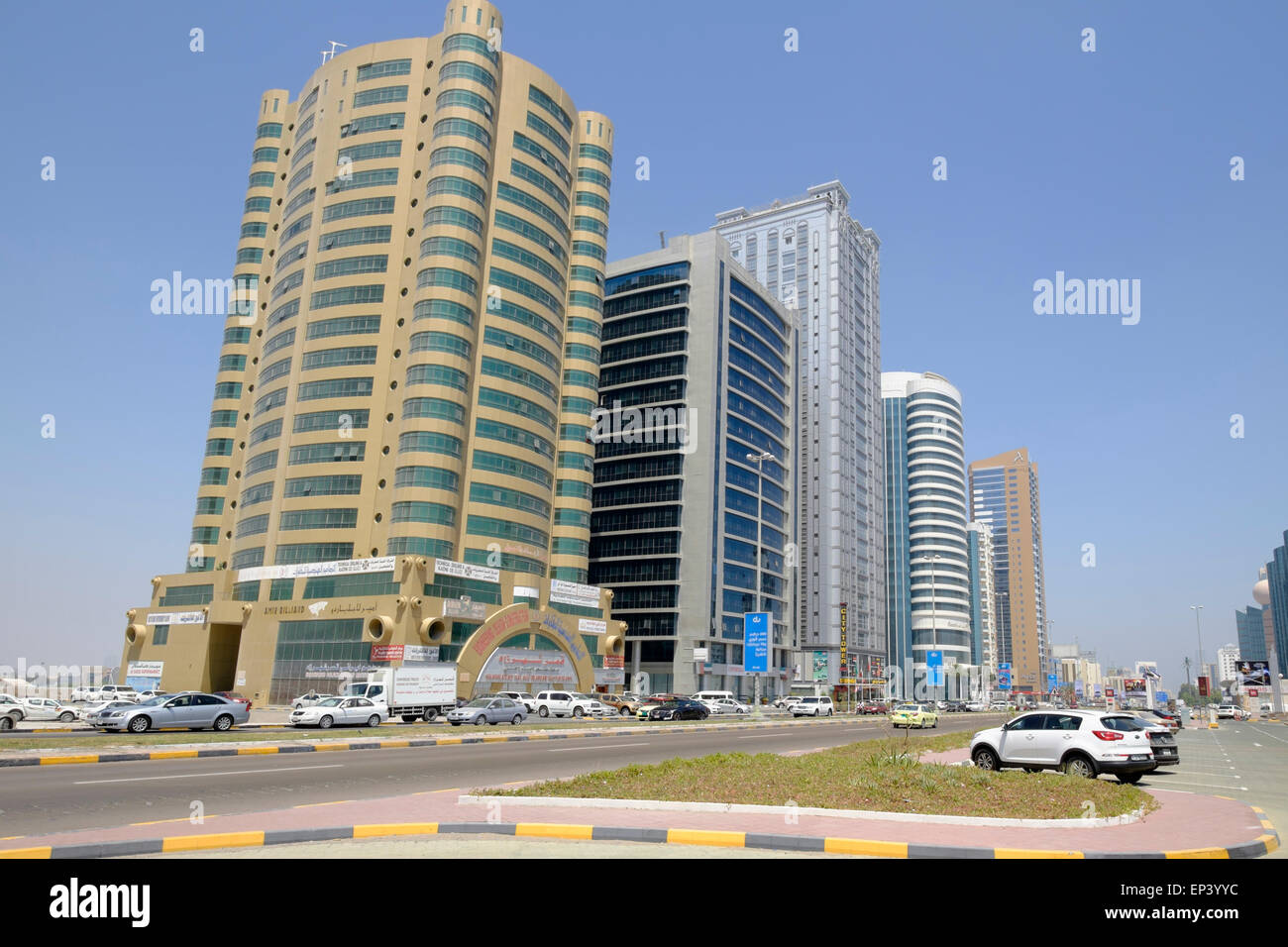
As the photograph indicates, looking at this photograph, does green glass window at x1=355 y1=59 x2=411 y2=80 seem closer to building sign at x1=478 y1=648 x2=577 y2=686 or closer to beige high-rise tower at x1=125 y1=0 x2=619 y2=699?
beige high-rise tower at x1=125 y1=0 x2=619 y2=699

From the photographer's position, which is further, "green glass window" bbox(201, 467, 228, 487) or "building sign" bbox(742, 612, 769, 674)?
"green glass window" bbox(201, 467, 228, 487)

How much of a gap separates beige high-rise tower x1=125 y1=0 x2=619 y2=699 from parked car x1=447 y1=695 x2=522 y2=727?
21.9 m

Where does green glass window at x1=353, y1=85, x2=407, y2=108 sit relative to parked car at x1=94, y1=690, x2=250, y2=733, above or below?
above

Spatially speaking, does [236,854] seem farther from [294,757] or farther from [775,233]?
[775,233]

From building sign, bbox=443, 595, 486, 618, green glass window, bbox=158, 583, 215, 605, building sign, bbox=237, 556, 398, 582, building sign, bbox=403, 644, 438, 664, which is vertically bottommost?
building sign, bbox=403, 644, 438, 664

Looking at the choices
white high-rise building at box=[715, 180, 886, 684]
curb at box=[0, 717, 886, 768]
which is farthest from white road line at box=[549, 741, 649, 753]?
white high-rise building at box=[715, 180, 886, 684]

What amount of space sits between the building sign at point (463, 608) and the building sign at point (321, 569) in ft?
17.6

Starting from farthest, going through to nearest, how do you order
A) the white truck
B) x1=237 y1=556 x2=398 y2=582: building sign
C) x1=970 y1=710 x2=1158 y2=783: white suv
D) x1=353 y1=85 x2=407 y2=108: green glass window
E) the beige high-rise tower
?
x1=353 y1=85 x2=407 y2=108: green glass window, the beige high-rise tower, x1=237 y1=556 x2=398 y2=582: building sign, the white truck, x1=970 y1=710 x2=1158 y2=783: white suv

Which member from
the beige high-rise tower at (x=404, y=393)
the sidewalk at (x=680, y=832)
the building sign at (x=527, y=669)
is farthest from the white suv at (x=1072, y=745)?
the building sign at (x=527, y=669)

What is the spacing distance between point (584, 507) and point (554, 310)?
20.0 m

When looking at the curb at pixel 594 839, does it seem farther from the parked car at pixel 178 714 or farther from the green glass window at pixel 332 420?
the green glass window at pixel 332 420

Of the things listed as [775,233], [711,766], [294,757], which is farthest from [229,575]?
[775,233]

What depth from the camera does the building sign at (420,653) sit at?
6400 cm

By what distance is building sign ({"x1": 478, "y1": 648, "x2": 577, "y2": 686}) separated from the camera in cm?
6938
